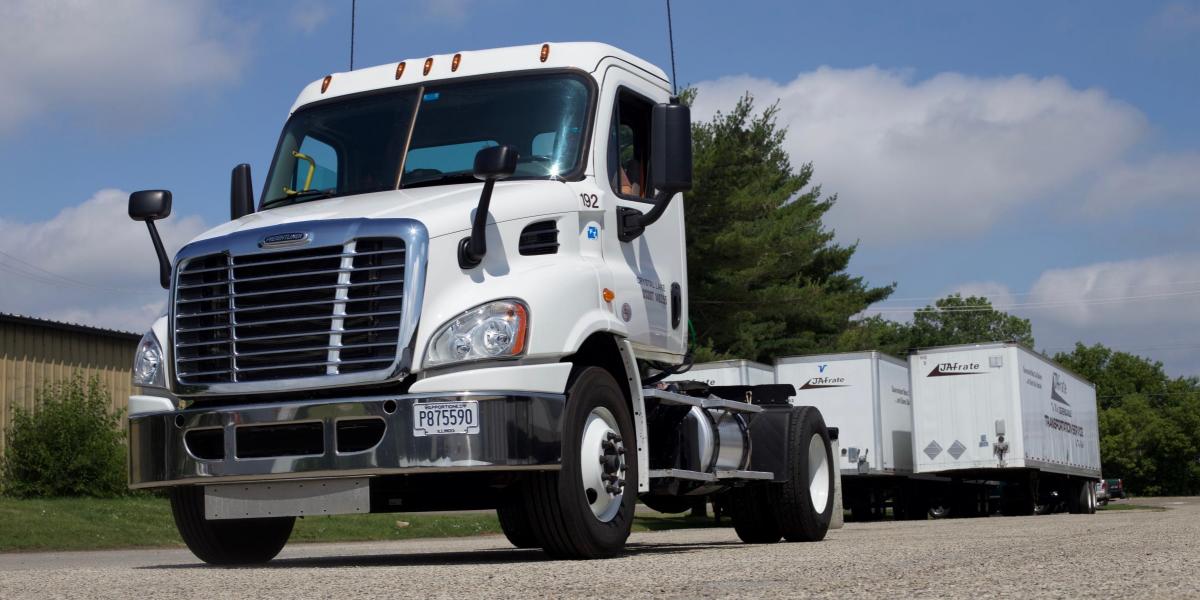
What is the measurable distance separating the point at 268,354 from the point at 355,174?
184 cm

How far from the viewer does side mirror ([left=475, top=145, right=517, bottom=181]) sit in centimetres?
860

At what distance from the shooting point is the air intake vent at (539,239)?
892 cm

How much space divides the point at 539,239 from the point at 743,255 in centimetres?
2759

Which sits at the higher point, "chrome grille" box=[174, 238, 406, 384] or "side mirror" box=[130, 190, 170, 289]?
"side mirror" box=[130, 190, 170, 289]

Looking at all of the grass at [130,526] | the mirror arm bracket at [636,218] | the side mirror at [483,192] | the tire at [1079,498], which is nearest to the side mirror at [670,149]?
the mirror arm bracket at [636,218]

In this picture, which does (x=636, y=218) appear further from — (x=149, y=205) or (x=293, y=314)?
(x=149, y=205)

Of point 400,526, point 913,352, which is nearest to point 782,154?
point 913,352

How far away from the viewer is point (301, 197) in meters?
10.1

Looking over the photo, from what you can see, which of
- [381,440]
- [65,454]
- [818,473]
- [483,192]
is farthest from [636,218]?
[65,454]

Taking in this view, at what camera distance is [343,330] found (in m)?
8.31

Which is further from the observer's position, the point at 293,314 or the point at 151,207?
the point at 151,207

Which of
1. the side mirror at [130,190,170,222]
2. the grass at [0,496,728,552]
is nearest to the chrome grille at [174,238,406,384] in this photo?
the side mirror at [130,190,170,222]

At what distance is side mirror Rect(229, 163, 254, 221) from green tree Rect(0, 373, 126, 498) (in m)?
17.1

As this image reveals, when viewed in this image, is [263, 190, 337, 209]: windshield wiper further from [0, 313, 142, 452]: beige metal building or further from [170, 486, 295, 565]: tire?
[0, 313, 142, 452]: beige metal building
